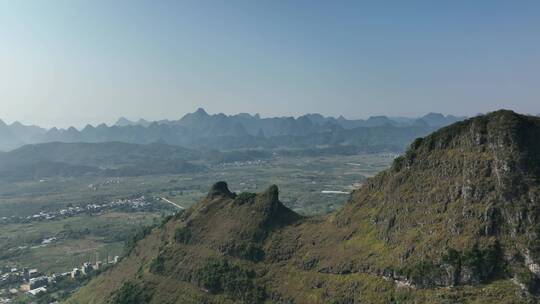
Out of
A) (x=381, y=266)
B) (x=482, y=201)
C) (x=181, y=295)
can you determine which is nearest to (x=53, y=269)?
(x=181, y=295)

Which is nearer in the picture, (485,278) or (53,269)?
(485,278)

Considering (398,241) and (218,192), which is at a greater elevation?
(218,192)

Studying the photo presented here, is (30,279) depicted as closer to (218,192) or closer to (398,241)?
(218,192)

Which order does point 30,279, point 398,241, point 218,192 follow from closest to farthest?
point 398,241 → point 218,192 → point 30,279

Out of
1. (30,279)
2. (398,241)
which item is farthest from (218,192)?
(30,279)

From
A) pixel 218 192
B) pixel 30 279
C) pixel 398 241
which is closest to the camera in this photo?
pixel 398 241

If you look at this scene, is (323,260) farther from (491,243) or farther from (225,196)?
(225,196)

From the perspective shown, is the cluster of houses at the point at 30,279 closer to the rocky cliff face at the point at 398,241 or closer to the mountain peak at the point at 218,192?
the rocky cliff face at the point at 398,241

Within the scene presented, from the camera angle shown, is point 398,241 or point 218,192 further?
point 218,192

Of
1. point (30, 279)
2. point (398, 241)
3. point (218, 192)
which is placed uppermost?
point (218, 192)
